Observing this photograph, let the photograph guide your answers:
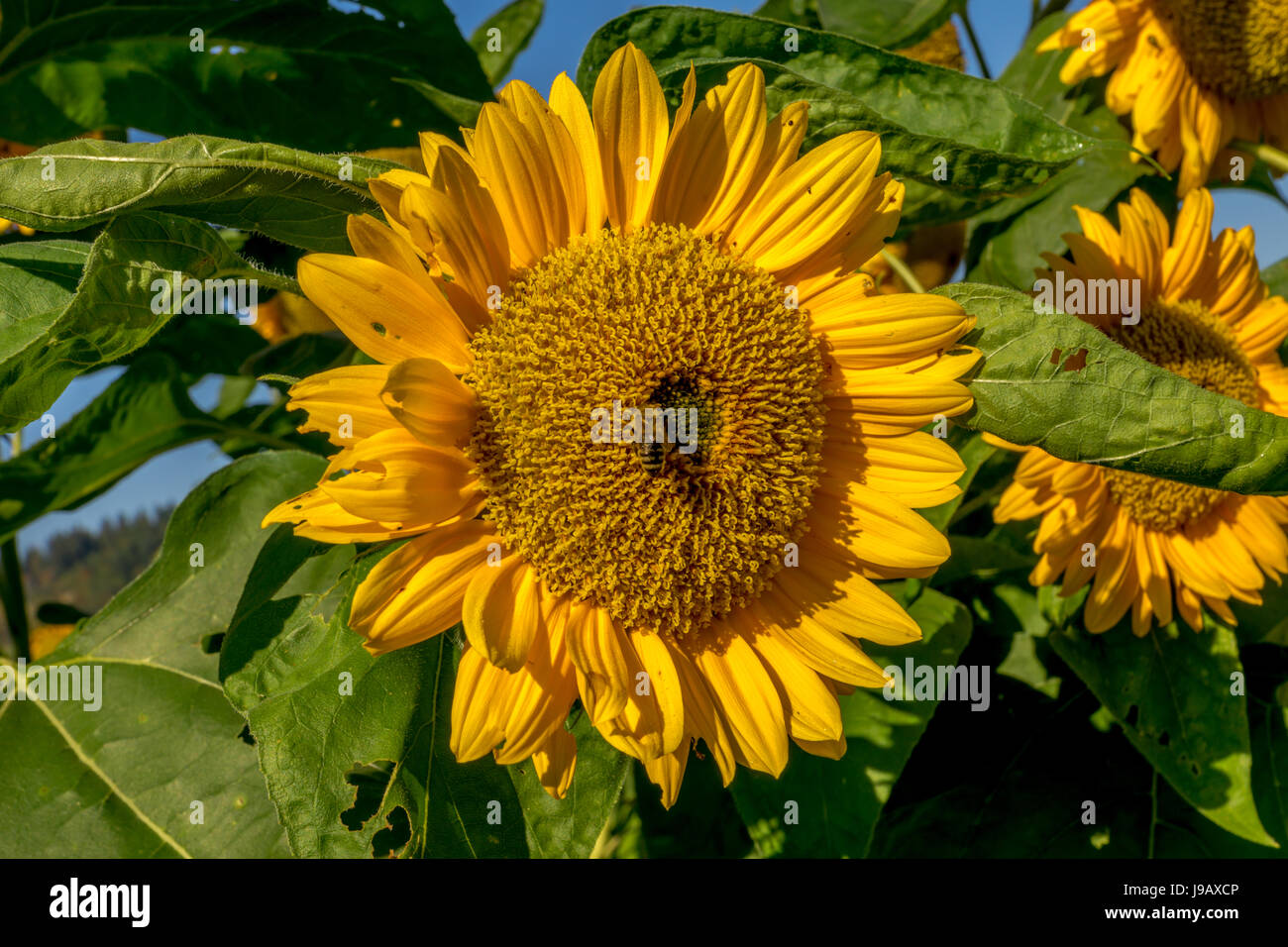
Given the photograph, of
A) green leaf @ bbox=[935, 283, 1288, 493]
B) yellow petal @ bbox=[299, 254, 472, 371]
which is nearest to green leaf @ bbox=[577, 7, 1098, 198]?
green leaf @ bbox=[935, 283, 1288, 493]

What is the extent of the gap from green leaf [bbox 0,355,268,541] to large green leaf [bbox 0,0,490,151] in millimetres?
491

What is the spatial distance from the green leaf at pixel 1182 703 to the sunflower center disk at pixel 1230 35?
50.7 inches

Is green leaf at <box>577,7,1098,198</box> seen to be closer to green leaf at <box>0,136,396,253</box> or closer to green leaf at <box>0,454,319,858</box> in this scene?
green leaf at <box>0,136,396,253</box>

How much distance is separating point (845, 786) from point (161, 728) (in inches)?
44.5

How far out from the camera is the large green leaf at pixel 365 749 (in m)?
1.15

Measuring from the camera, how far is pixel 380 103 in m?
1.82

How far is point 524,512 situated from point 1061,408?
0.65 meters

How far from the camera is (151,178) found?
1028 millimetres

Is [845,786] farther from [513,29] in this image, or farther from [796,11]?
[513,29]

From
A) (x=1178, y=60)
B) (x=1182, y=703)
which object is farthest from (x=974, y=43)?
(x=1182, y=703)

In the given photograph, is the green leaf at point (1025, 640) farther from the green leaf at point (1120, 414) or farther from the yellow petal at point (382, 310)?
the yellow petal at point (382, 310)

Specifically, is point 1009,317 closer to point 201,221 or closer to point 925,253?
point 201,221

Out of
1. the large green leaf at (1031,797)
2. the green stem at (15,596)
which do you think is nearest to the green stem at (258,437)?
the green stem at (15,596)
